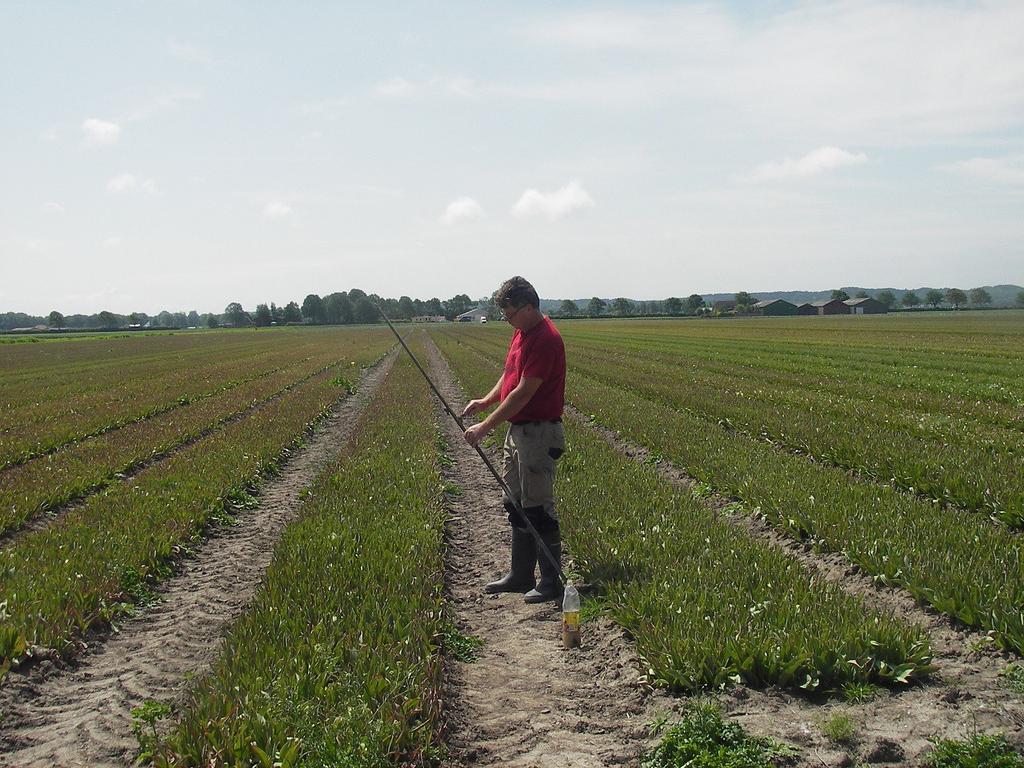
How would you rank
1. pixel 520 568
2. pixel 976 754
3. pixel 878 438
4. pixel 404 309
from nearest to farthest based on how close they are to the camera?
pixel 976 754 → pixel 520 568 → pixel 878 438 → pixel 404 309

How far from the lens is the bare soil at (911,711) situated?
4.23 m

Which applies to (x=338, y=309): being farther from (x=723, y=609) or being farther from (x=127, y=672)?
(x=723, y=609)

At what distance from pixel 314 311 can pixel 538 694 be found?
545 feet

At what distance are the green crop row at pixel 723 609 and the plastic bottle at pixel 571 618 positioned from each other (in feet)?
1.13

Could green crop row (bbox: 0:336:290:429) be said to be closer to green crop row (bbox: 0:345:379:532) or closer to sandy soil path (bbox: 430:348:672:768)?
green crop row (bbox: 0:345:379:532)

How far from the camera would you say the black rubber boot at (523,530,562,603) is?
23.4 feet

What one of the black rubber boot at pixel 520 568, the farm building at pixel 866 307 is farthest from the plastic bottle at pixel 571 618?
the farm building at pixel 866 307

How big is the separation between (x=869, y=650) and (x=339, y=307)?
154 meters

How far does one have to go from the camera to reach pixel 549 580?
7203 millimetres

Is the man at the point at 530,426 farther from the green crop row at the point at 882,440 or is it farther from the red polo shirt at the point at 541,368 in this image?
the green crop row at the point at 882,440

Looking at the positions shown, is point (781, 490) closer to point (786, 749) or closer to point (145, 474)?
point (786, 749)

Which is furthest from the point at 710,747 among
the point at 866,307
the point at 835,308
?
the point at 866,307

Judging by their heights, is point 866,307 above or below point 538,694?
above

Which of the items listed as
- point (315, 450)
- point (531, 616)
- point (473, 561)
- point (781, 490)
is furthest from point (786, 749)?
point (315, 450)
